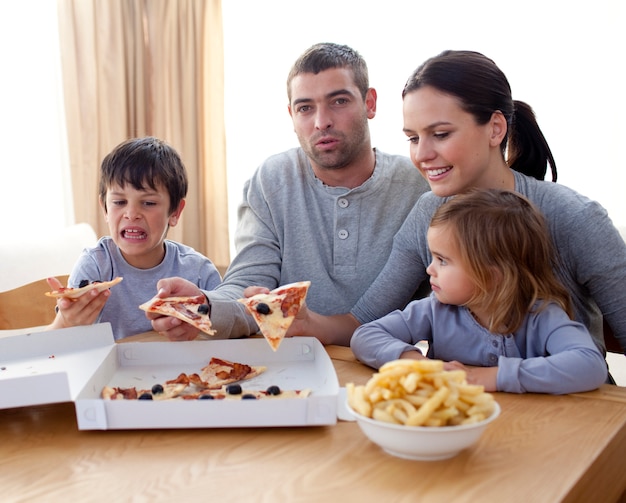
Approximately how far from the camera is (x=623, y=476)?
4.40 ft

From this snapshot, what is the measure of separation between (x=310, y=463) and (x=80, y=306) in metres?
1.01

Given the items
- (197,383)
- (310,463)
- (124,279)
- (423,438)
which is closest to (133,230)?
(124,279)

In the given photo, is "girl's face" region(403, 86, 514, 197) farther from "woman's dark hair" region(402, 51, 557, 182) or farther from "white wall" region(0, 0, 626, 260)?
"white wall" region(0, 0, 626, 260)

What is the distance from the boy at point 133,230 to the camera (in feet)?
7.77

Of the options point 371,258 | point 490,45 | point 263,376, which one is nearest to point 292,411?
point 263,376

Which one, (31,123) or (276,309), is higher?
(31,123)

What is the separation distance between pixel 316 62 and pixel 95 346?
4.10ft

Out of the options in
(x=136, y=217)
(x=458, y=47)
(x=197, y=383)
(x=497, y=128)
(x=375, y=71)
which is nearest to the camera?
(x=197, y=383)

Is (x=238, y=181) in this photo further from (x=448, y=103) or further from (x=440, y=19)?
(x=448, y=103)

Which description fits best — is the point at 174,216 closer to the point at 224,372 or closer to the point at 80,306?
the point at 80,306

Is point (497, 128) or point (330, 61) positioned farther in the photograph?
point (330, 61)

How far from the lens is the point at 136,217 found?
235 cm

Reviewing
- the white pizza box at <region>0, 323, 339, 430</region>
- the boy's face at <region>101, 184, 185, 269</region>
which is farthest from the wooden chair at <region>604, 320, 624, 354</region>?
the boy's face at <region>101, 184, 185, 269</region>

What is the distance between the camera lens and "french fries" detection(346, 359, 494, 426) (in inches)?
44.1
